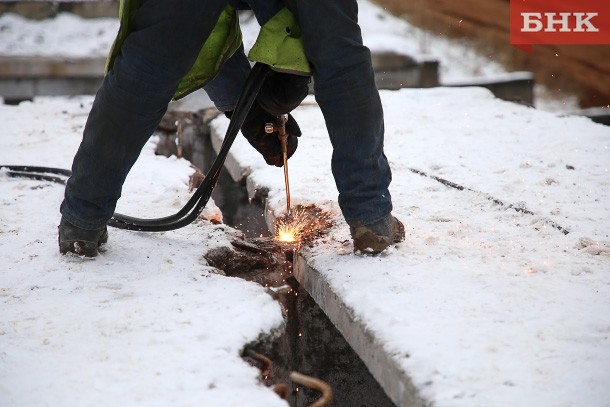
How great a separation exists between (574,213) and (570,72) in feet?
17.1

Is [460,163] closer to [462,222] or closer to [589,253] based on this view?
[462,222]

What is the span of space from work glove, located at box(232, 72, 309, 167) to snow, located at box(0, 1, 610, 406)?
0.79 ft

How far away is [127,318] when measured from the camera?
1899 millimetres

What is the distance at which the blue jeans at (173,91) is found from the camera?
6.68 ft

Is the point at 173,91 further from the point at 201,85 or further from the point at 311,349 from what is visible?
the point at 311,349

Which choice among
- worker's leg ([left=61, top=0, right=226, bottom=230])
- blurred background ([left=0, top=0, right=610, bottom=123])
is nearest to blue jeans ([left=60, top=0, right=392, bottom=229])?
worker's leg ([left=61, top=0, right=226, bottom=230])

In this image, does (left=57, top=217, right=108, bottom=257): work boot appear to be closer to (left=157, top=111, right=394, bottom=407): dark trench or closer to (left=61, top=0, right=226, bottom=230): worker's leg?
(left=61, top=0, right=226, bottom=230): worker's leg

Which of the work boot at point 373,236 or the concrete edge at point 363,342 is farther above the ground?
the work boot at point 373,236

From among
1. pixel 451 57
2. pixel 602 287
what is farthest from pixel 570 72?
pixel 602 287

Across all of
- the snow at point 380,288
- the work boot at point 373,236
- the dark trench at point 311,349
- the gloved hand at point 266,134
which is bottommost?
the dark trench at point 311,349

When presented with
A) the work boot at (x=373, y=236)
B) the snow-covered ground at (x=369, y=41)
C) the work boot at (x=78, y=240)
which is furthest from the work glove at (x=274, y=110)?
the snow-covered ground at (x=369, y=41)

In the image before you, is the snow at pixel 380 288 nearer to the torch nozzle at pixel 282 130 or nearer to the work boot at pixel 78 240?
the work boot at pixel 78 240

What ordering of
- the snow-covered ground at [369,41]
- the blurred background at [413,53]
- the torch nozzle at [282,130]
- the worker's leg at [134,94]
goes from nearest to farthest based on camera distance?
the worker's leg at [134,94] < the torch nozzle at [282,130] < the blurred background at [413,53] < the snow-covered ground at [369,41]

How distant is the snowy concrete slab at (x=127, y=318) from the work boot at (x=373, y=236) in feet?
1.22
